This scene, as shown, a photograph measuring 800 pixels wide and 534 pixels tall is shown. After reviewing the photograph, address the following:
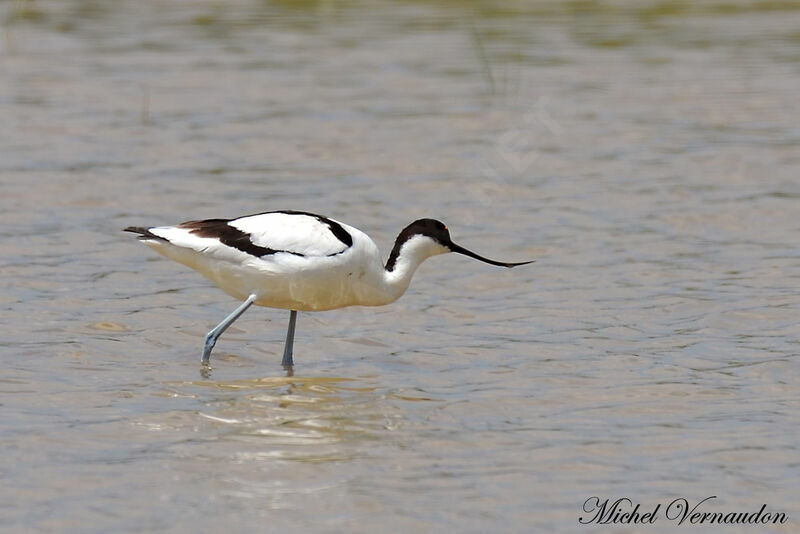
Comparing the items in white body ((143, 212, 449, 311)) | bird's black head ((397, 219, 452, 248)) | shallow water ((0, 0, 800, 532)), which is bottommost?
shallow water ((0, 0, 800, 532))

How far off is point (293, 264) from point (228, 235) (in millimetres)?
414

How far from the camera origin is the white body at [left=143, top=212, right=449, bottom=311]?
7.43m

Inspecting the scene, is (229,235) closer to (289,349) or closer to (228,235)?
(228,235)

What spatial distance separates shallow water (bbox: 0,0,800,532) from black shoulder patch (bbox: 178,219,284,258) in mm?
677

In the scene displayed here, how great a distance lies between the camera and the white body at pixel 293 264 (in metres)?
7.43

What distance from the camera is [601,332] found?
838cm

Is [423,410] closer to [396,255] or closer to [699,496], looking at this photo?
[396,255]

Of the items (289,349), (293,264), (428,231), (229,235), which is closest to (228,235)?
(229,235)

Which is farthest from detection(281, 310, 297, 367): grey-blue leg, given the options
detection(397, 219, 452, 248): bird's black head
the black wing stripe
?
detection(397, 219, 452, 248): bird's black head

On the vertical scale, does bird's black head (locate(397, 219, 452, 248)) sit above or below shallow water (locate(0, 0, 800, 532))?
above

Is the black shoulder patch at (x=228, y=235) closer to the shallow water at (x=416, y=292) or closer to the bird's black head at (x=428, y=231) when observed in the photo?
the shallow water at (x=416, y=292)

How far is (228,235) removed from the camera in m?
7.56

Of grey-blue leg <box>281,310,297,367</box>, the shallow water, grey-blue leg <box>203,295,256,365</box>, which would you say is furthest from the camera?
grey-blue leg <box>281,310,297,367</box>

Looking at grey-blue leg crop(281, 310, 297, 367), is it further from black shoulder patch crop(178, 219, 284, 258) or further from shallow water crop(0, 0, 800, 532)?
black shoulder patch crop(178, 219, 284, 258)
